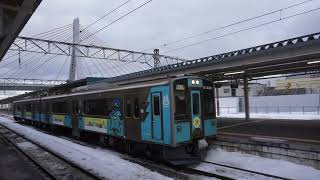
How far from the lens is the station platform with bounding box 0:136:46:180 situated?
1129 centimetres

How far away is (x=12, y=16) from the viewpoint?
13.2 m

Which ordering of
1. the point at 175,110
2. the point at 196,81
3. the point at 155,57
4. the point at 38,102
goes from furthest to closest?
the point at 155,57 → the point at 38,102 → the point at 196,81 → the point at 175,110

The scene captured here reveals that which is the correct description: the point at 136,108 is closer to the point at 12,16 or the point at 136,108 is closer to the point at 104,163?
the point at 104,163

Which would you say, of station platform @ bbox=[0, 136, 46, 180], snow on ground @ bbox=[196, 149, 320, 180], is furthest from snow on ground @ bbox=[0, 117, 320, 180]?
station platform @ bbox=[0, 136, 46, 180]

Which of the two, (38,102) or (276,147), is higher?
(38,102)

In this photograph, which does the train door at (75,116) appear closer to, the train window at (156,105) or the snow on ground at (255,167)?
the train window at (156,105)

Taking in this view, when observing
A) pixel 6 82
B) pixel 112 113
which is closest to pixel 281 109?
pixel 112 113

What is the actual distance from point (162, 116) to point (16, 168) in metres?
5.30

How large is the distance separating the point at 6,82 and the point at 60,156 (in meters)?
67.1

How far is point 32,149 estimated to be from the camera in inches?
691

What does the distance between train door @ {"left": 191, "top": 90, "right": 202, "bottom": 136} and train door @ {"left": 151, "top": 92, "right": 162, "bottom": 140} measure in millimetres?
1139

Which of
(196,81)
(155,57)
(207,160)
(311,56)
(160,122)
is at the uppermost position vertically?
(155,57)

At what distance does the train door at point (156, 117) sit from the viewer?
477 inches

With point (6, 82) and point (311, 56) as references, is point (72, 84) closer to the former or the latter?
point (311, 56)
